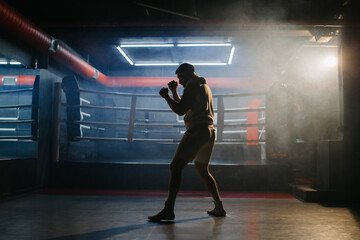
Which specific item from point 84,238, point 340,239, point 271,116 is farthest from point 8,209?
point 271,116

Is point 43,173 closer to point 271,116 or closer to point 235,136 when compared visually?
point 271,116

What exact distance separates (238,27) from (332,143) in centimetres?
223

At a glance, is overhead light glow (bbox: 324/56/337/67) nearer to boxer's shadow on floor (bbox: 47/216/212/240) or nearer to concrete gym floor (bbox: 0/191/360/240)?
concrete gym floor (bbox: 0/191/360/240)

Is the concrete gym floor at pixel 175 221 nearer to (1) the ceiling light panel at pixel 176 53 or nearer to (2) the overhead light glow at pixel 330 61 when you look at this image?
(1) the ceiling light panel at pixel 176 53

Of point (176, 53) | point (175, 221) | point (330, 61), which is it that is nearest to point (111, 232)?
point (175, 221)

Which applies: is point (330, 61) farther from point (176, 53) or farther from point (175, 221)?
point (175, 221)

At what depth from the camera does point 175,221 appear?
2662 millimetres

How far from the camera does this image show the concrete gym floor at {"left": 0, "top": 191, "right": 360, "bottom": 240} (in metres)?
2.22

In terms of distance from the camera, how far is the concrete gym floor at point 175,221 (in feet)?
7.29

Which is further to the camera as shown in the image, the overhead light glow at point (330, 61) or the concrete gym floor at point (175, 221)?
the overhead light glow at point (330, 61)

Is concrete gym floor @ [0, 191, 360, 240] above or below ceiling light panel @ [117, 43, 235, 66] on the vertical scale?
below

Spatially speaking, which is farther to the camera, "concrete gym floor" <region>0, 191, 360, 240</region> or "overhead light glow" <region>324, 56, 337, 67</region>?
"overhead light glow" <region>324, 56, 337, 67</region>

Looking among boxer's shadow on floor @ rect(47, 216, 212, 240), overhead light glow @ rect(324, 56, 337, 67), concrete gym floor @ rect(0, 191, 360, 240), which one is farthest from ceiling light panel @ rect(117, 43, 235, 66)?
boxer's shadow on floor @ rect(47, 216, 212, 240)

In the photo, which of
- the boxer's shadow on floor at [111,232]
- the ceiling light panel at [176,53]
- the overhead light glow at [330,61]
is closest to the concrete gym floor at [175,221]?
the boxer's shadow on floor at [111,232]
